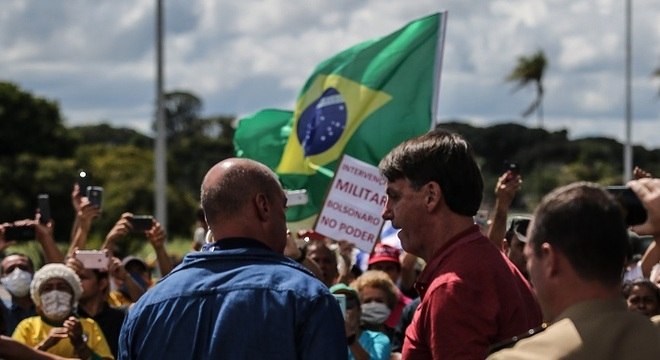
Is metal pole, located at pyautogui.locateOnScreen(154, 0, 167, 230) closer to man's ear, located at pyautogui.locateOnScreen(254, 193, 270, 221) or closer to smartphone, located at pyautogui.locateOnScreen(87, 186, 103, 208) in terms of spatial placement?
smartphone, located at pyautogui.locateOnScreen(87, 186, 103, 208)

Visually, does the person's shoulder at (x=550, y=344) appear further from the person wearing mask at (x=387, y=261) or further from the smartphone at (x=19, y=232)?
the person wearing mask at (x=387, y=261)

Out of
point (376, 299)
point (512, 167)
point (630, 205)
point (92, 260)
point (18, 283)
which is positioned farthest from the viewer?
point (18, 283)

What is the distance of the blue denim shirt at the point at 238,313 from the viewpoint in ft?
15.4

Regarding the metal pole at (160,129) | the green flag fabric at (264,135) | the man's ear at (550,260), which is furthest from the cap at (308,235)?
the metal pole at (160,129)

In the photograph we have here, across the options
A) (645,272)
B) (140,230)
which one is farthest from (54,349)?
(645,272)

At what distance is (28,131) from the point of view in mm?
74875

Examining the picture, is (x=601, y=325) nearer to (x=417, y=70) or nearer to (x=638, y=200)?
(x=638, y=200)

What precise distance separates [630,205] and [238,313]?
124 centimetres

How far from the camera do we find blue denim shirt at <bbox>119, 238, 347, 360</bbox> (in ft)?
15.4

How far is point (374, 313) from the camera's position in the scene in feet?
32.0

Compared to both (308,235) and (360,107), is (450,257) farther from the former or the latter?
(360,107)

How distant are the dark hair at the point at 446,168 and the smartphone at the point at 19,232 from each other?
5954 millimetres

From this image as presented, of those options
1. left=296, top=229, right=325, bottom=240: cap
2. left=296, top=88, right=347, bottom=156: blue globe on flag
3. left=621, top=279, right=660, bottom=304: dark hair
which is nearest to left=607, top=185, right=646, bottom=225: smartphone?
left=621, top=279, right=660, bottom=304: dark hair

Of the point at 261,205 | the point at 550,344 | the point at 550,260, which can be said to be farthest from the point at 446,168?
the point at 550,344
